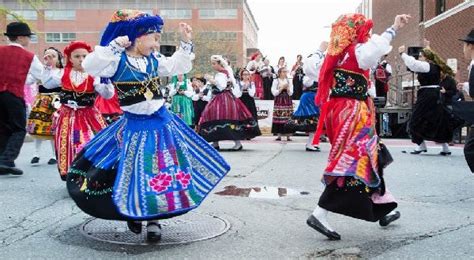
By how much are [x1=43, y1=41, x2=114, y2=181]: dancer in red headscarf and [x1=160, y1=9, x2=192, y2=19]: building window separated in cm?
6753

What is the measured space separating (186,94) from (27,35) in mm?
7961

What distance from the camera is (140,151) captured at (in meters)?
4.57

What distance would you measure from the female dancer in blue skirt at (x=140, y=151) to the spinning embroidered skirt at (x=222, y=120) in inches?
261

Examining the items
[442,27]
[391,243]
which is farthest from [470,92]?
[442,27]

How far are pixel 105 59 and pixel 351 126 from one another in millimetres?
2021

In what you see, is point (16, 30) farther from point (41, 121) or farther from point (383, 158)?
point (383, 158)

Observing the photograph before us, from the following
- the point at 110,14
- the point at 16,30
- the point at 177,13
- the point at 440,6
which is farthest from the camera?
the point at 177,13

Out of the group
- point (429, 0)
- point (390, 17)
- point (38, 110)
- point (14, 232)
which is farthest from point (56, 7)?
point (14, 232)

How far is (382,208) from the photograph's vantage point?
5008 mm

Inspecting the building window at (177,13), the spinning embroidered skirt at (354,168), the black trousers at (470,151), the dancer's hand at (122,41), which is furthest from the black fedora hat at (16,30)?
the building window at (177,13)

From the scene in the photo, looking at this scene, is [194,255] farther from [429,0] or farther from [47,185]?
[429,0]

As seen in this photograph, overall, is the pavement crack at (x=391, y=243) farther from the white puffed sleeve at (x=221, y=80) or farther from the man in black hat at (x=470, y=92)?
the white puffed sleeve at (x=221, y=80)

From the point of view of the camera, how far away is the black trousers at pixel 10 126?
8430 millimetres

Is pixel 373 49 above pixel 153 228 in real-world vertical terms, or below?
above
